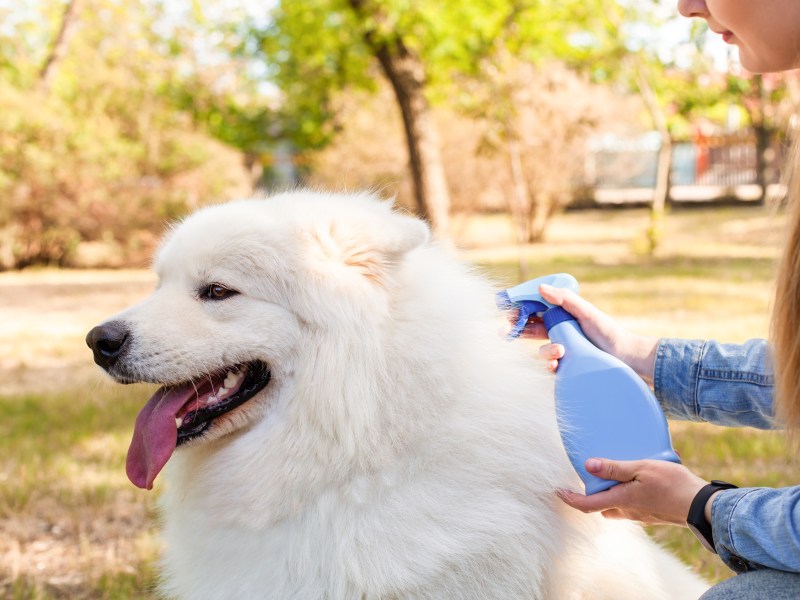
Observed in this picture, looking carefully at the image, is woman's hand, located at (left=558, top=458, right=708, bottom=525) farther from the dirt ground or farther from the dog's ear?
the dirt ground

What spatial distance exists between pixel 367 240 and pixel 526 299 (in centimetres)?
56

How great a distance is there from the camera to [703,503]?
1.91 metres

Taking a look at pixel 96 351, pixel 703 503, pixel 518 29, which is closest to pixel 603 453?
pixel 703 503

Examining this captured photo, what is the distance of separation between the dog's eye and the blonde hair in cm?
146

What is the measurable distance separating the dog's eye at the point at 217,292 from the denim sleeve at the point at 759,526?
143 cm

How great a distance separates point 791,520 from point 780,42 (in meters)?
1.12

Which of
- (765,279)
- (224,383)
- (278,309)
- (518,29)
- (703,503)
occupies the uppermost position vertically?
(518,29)

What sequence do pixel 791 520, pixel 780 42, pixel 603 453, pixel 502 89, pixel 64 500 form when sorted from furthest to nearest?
pixel 502 89 < pixel 64 500 < pixel 603 453 < pixel 780 42 < pixel 791 520

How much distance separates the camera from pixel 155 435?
2.37 metres

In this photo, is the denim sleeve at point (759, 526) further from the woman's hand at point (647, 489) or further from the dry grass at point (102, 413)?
the dry grass at point (102, 413)

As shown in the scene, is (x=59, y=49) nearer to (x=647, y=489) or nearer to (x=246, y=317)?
(x=246, y=317)

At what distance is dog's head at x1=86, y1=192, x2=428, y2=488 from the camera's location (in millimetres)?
2293

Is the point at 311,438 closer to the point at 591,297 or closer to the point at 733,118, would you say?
the point at 591,297

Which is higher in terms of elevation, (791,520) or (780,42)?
(780,42)
